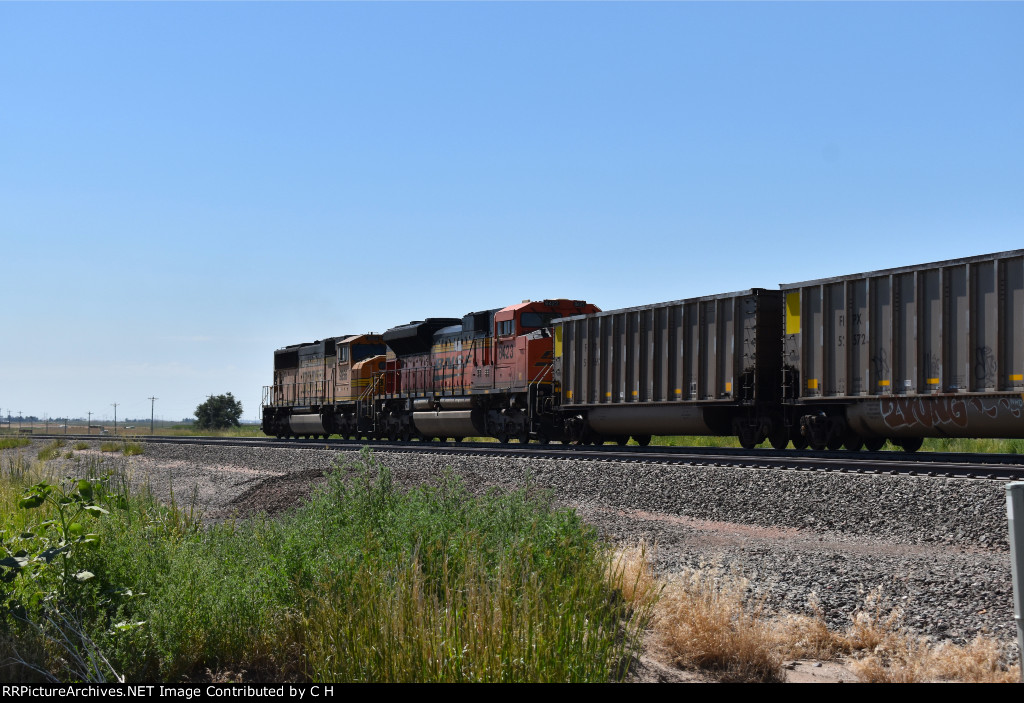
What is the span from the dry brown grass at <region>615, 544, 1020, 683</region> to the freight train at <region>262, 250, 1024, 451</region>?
28.9ft

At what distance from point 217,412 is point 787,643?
82571 mm

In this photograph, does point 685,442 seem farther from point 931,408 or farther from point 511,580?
point 511,580

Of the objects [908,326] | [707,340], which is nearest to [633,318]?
[707,340]

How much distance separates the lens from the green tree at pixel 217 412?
84.4 m

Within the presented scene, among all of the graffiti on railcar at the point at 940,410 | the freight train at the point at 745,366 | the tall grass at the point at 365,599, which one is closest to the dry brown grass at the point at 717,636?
the tall grass at the point at 365,599

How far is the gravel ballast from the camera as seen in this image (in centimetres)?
779

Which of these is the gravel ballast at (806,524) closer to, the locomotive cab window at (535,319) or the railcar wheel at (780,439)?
the railcar wheel at (780,439)

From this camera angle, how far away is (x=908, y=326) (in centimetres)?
1619

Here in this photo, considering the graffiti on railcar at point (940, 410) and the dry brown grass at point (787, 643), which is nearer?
the dry brown grass at point (787, 643)

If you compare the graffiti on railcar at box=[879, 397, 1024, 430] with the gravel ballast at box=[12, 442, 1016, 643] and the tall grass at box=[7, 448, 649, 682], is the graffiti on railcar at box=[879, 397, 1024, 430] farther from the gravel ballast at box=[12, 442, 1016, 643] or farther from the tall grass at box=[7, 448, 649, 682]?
the tall grass at box=[7, 448, 649, 682]

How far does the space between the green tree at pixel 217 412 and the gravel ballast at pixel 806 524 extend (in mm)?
69531

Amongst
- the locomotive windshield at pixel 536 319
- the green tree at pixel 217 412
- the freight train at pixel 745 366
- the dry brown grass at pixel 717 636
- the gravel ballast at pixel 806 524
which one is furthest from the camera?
the green tree at pixel 217 412

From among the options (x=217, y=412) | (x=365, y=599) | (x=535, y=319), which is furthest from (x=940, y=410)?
(x=217, y=412)

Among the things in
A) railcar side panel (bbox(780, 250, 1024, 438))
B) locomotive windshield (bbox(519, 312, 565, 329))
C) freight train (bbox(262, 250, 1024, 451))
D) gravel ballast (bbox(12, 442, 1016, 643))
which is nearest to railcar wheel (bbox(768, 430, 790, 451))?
freight train (bbox(262, 250, 1024, 451))
